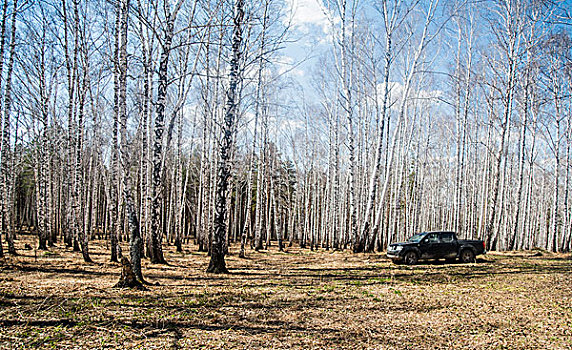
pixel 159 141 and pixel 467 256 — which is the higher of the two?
pixel 159 141

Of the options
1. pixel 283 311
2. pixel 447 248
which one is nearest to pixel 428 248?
pixel 447 248

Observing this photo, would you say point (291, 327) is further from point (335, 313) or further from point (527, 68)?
point (527, 68)

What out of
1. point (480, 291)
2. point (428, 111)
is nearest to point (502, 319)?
point (480, 291)

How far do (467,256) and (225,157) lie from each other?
31.5ft

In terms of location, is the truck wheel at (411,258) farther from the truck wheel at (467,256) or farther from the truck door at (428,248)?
the truck wheel at (467,256)

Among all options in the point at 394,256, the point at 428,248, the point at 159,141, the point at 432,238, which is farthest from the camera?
the point at 432,238

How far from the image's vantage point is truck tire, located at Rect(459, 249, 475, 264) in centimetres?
1330

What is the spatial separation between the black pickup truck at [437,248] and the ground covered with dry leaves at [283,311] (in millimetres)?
2544

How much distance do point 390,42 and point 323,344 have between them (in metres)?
13.8

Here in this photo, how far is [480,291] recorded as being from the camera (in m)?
8.08

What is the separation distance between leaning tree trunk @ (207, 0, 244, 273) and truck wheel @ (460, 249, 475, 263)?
873 centimetres

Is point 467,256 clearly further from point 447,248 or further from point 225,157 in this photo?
point 225,157

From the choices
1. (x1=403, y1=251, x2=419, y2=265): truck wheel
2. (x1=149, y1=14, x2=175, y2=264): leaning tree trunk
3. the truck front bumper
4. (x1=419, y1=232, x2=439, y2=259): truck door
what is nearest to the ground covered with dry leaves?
(x1=149, y1=14, x2=175, y2=264): leaning tree trunk

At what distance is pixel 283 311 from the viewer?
637 centimetres
